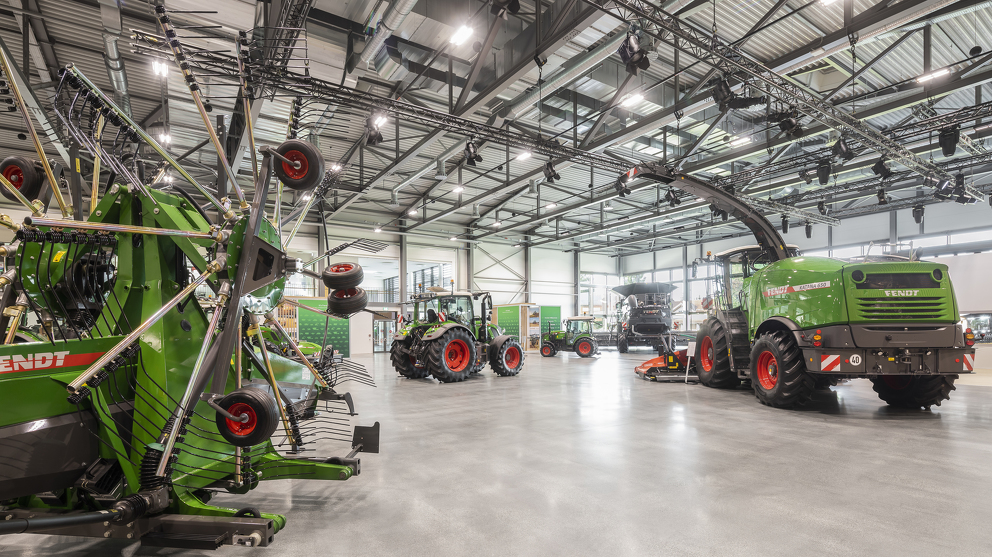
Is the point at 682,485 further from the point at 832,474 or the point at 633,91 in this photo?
the point at 633,91

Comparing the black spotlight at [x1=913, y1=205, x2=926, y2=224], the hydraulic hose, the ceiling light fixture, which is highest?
the ceiling light fixture

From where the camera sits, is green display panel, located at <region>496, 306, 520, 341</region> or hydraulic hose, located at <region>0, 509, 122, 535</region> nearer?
hydraulic hose, located at <region>0, 509, 122, 535</region>

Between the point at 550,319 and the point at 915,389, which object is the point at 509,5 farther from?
the point at 550,319

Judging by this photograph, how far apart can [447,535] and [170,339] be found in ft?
5.62

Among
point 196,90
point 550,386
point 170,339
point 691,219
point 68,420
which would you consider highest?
point 691,219

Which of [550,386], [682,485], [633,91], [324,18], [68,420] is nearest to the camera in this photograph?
[68,420]

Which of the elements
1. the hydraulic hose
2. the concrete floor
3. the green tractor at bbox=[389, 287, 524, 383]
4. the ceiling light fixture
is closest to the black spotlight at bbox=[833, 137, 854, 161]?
the concrete floor

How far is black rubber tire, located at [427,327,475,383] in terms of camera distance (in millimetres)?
9132

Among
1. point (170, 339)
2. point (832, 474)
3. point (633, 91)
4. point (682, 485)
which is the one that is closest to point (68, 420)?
point (170, 339)

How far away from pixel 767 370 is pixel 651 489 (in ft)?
13.6

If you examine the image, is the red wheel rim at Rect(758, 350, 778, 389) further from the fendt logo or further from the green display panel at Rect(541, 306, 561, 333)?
the green display panel at Rect(541, 306, 561, 333)

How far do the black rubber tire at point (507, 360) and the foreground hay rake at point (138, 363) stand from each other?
25.5ft

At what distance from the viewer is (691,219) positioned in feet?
70.5

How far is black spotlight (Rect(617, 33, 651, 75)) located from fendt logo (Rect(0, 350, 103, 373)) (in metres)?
6.90
